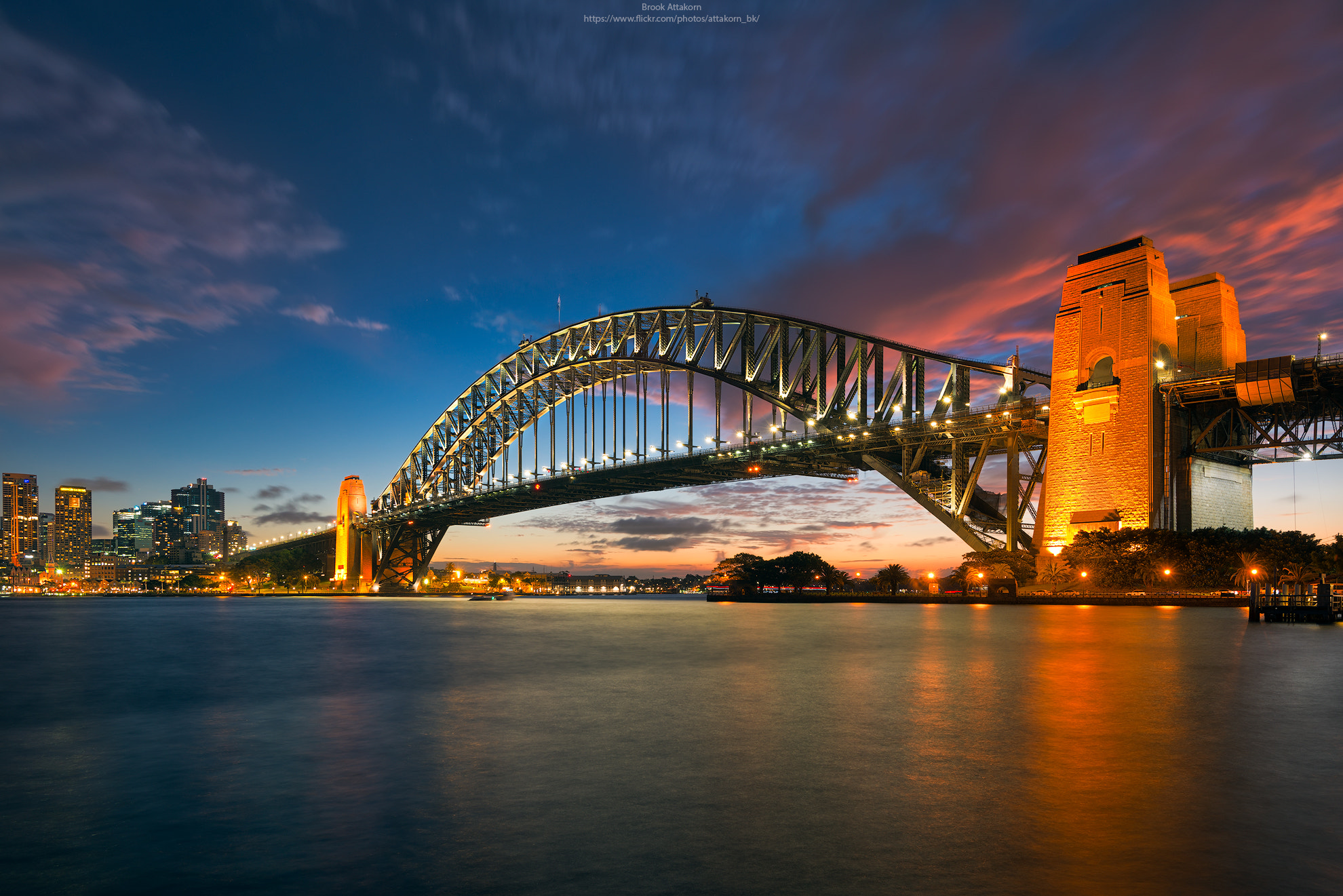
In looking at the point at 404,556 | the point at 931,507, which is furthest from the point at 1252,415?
the point at 404,556

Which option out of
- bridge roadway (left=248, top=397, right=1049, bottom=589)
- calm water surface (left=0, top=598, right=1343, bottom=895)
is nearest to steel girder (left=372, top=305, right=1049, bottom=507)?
bridge roadway (left=248, top=397, right=1049, bottom=589)

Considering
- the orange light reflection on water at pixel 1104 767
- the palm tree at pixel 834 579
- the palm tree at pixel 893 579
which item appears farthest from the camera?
the palm tree at pixel 834 579

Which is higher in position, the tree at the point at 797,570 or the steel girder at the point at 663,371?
the steel girder at the point at 663,371

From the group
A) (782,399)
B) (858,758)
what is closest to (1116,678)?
(858,758)

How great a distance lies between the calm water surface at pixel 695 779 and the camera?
5.51 meters

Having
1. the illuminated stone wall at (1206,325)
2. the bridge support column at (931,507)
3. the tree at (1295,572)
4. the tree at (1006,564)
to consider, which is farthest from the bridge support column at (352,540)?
the tree at (1295,572)

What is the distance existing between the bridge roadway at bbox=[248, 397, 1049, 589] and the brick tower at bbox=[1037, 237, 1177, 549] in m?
3.76

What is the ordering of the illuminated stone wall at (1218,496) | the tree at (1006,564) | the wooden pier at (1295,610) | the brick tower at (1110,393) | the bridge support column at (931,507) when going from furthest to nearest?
1. the bridge support column at (931,507)
2. the tree at (1006,564)
3. the illuminated stone wall at (1218,496)
4. the brick tower at (1110,393)
5. the wooden pier at (1295,610)

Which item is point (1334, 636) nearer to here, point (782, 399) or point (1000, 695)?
point (1000, 695)

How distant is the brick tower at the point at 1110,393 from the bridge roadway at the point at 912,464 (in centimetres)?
376

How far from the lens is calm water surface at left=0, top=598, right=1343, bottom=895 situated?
551cm

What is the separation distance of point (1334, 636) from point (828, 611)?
3084 centimetres

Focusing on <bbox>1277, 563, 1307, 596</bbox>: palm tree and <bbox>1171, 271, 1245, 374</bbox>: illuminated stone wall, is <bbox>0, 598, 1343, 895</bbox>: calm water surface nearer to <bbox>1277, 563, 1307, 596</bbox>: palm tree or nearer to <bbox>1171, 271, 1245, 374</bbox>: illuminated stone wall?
<bbox>1277, 563, 1307, 596</bbox>: palm tree

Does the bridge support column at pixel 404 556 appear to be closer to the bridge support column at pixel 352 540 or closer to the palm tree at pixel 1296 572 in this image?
the bridge support column at pixel 352 540
